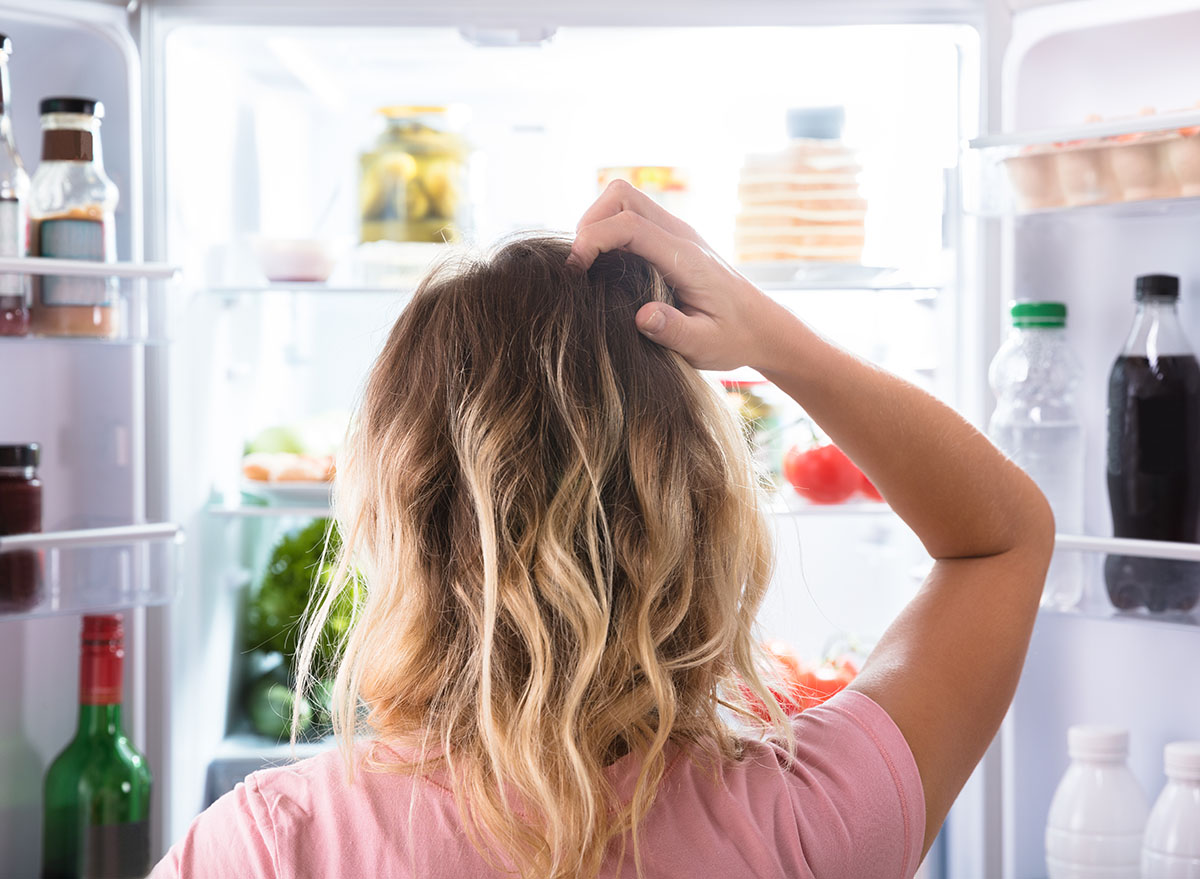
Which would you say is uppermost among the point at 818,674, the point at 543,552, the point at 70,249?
the point at 70,249

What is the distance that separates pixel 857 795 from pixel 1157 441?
0.82 metres

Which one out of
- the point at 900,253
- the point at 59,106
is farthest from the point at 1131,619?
the point at 59,106

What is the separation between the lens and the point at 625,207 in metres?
0.72

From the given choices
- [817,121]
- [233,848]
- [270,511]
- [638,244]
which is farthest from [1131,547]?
[270,511]

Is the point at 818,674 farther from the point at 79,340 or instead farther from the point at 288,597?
the point at 79,340

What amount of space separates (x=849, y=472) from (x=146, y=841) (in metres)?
1.10

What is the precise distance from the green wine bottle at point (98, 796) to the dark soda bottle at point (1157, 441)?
4.00 ft

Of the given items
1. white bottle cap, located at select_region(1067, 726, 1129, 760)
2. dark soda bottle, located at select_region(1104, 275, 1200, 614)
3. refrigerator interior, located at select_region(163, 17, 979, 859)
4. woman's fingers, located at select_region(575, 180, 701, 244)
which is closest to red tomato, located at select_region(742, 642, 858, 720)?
refrigerator interior, located at select_region(163, 17, 979, 859)

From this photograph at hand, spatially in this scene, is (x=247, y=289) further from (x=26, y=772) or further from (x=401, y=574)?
(x=401, y=574)

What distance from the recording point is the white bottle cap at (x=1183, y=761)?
1.24 meters

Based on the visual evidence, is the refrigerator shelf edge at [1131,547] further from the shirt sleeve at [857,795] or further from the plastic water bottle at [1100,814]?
the shirt sleeve at [857,795]

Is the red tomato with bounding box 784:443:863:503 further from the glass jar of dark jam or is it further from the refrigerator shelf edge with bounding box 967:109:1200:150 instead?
the glass jar of dark jam

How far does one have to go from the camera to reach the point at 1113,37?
55.0 inches

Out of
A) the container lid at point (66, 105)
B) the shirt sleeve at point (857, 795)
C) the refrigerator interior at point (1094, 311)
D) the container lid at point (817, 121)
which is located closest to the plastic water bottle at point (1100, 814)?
the refrigerator interior at point (1094, 311)
